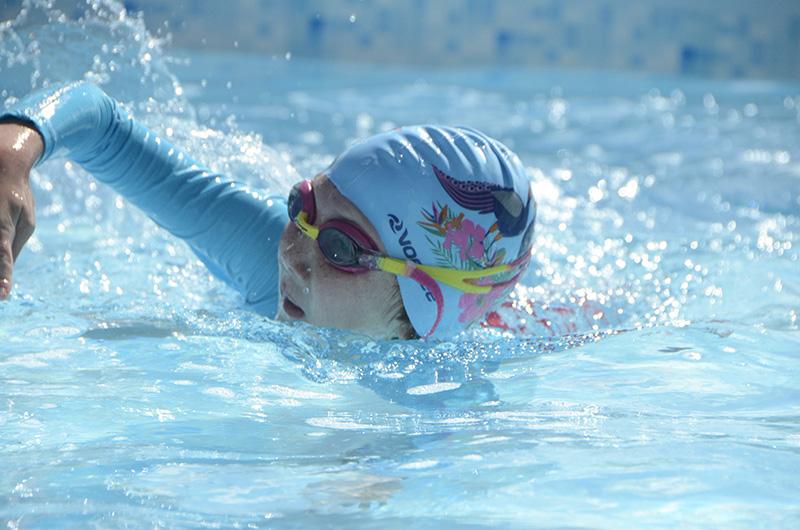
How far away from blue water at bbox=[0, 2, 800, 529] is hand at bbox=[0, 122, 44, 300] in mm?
311

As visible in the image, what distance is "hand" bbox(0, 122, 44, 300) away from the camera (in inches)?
86.0

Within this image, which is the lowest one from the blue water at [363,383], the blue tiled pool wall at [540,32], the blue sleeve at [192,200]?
the blue water at [363,383]

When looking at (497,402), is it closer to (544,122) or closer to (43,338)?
(43,338)

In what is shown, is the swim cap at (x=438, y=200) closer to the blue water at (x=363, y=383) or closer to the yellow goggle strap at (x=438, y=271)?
the yellow goggle strap at (x=438, y=271)

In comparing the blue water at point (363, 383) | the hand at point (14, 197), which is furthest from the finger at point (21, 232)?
the blue water at point (363, 383)

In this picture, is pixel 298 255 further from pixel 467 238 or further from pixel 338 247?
pixel 467 238

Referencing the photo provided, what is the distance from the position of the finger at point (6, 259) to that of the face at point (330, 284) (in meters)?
0.77

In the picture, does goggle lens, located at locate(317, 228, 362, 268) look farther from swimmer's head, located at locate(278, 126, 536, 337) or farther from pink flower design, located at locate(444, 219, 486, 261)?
pink flower design, located at locate(444, 219, 486, 261)

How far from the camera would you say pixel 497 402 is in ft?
8.39

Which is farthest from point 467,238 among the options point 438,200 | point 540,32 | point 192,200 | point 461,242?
point 540,32

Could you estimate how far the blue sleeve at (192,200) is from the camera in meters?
3.15

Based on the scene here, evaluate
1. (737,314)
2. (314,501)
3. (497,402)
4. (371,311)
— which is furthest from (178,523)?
(737,314)

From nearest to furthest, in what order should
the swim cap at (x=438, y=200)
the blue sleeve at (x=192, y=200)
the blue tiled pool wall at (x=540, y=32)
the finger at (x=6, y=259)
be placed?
the finger at (x=6, y=259)
the swim cap at (x=438, y=200)
the blue sleeve at (x=192, y=200)
the blue tiled pool wall at (x=540, y=32)

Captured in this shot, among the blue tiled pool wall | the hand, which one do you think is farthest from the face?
the blue tiled pool wall
